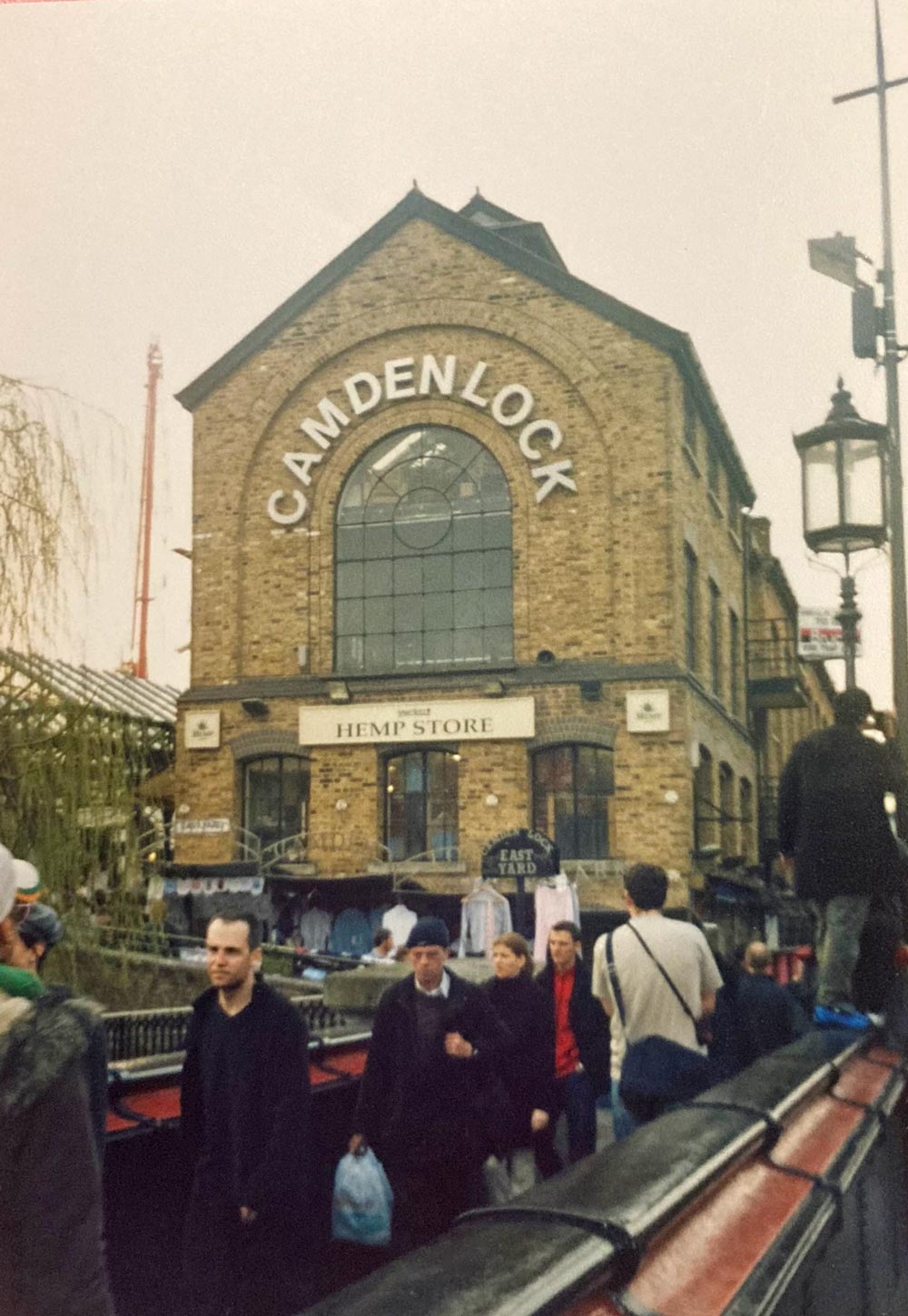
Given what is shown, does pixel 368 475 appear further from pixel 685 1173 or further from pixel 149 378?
pixel 685 1173

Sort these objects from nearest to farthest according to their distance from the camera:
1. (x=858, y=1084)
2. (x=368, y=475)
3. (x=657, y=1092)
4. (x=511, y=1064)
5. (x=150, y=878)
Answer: (x=858, y=1084)
(x=657, y=1092)
(x=511, y=1064)
(x=150, y=878)
(x=368, y=475)

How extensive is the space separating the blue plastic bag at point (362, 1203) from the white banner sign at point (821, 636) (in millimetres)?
2682

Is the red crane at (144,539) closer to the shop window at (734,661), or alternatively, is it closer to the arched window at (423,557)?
the arched window at (423,557)

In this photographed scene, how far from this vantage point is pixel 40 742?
25.1ft

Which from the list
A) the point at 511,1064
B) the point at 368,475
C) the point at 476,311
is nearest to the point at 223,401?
the point at 368,475

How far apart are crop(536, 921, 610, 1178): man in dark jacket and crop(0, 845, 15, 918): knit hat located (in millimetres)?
3634

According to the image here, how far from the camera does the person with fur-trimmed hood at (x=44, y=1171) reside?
1.86 metres

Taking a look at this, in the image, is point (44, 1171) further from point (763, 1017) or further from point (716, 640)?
point (716, 640)

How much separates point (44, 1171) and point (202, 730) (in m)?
10.3

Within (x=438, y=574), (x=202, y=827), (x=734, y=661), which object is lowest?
(x=202, y=827)

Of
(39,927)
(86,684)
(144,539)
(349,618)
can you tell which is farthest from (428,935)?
(349,618)

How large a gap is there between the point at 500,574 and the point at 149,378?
22.7ft

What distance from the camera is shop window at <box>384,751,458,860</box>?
13.6m

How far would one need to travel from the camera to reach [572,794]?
1409cm
